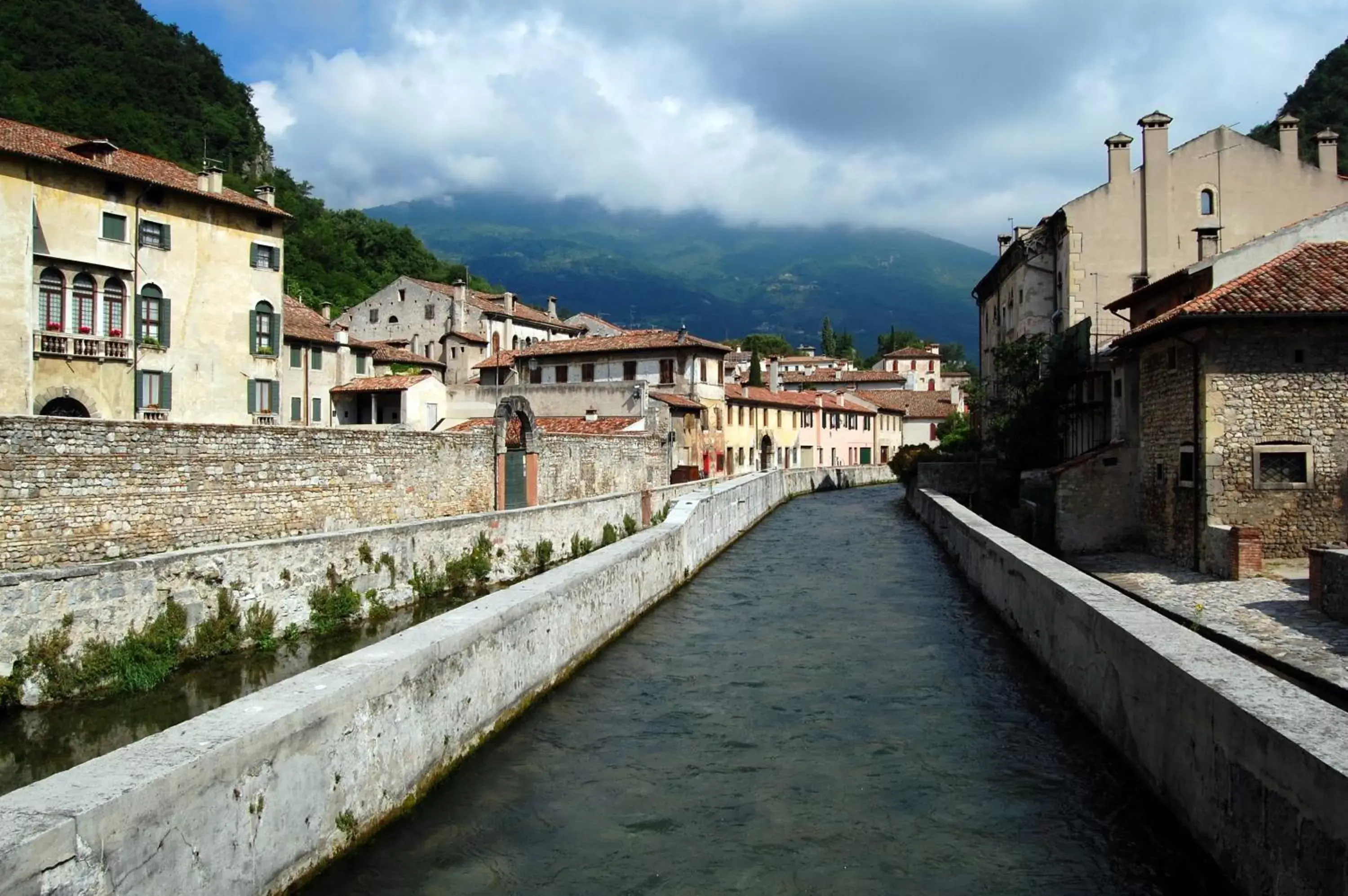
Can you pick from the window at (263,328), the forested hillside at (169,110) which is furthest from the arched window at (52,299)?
the forested hillside at (169,110)

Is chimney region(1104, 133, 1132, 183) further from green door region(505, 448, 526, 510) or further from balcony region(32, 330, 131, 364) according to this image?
balcony region(32, 330, 131, 364)

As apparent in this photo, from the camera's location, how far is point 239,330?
102ft

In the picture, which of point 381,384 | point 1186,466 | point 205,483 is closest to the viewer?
point 205,483

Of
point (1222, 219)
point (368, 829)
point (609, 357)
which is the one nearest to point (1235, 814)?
point (368, 829)

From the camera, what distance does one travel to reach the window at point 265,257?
32000 millimetres

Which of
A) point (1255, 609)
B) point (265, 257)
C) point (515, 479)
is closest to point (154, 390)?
point (265, 257)

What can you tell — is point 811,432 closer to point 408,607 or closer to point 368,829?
point 408,607

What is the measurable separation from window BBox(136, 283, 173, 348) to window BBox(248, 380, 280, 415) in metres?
3.23

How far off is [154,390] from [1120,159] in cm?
3102

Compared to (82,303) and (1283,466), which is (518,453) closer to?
(82,303)

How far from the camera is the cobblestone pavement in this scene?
11.8m

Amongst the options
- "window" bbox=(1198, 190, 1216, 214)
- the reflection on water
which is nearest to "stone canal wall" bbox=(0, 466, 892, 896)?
the reflection on water

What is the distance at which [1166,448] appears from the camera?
20125 mm

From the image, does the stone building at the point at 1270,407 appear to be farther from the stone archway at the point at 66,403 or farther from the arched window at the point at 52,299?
the arched window at the point at 52,299
